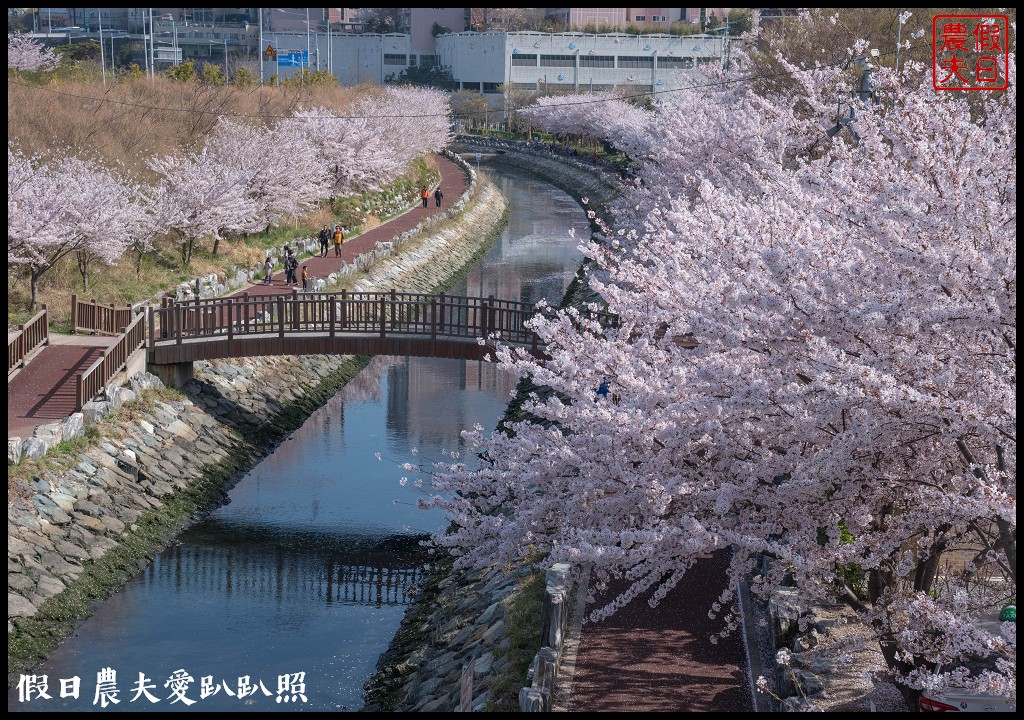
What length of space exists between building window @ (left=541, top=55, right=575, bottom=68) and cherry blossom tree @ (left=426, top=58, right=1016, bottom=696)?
10336 cm

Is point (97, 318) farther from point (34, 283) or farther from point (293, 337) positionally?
point (293, 337)

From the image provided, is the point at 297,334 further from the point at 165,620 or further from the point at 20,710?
the point at 20,710

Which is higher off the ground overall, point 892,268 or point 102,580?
point 892,268

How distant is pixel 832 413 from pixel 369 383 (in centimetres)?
2341

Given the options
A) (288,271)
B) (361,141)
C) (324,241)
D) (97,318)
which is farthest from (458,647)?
(361,141)

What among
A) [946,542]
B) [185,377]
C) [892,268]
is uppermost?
[892,268]

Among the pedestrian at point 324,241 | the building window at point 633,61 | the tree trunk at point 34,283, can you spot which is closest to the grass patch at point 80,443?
the tree trunk at point 34,283

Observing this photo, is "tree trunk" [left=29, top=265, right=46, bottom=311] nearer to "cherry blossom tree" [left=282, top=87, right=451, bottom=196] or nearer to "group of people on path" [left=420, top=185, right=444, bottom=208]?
"cherry blossom tree" [left=282, top=87, right=451, bottom=196]

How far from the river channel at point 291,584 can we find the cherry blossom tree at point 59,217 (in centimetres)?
677

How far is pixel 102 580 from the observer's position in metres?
18.7

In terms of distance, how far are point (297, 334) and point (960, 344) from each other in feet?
58.3

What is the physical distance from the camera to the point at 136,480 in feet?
71.5

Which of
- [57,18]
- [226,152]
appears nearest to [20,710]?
[226,152]

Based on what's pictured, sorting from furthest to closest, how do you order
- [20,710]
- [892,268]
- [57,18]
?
1. [57,18]
2. [20,710]
3. [892,268]
